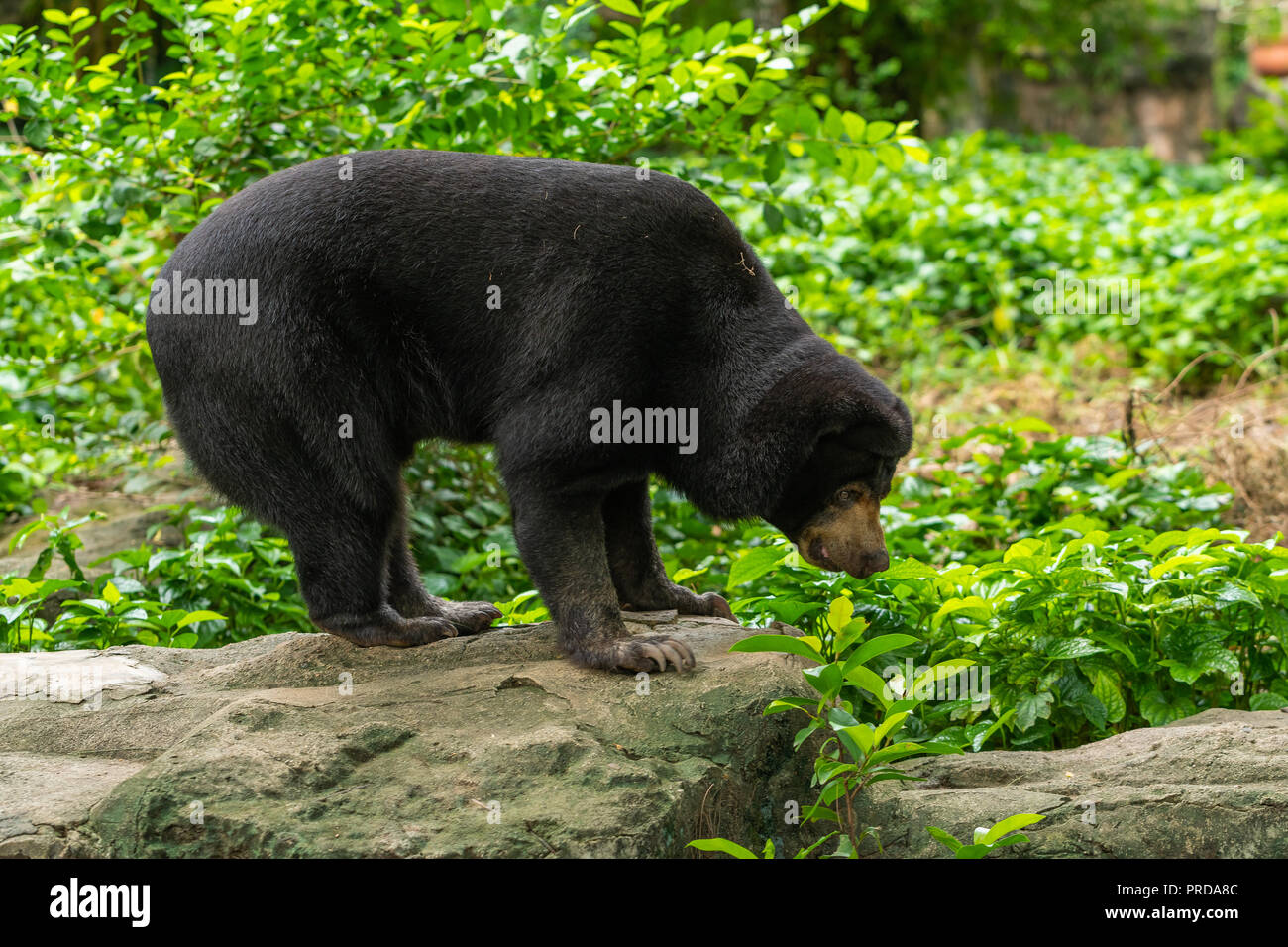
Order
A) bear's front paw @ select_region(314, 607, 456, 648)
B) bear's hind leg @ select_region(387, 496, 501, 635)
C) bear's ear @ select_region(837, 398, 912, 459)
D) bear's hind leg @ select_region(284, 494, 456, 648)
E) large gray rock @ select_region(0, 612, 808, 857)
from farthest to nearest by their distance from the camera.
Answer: bear's hind leg @ select_region(387, 496, 501, 635) < bear's front paw @ select_region(314, 607, 456, 648) < bear's hind leg @ select_region(284, 494, 456, 648) < bear's ear @ select_region(837, 398, 912, 459) < large gray rock @ select_region(0, 612, 808, 857)

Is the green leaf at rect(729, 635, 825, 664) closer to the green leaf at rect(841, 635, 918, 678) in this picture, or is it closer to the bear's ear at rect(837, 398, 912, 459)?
the green leaf at rect(841, 635, 918, 678)

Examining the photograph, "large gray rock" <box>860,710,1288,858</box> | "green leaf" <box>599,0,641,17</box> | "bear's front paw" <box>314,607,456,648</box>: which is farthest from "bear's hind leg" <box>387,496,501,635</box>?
"green leaf" <box>599,0,641,17</box>

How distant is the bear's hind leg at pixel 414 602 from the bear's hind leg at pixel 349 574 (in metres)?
0.30

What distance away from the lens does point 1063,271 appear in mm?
10641

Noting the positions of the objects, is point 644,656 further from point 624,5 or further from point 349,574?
point 624,5

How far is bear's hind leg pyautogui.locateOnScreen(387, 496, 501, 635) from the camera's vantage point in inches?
177

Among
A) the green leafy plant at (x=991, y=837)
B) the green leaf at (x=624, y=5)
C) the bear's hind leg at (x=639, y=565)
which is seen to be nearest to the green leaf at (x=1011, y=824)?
the green leafy plant at (x=991, y=837)

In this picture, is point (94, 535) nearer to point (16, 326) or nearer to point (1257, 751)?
point (16, 326)

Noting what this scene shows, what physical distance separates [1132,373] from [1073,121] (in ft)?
45.3

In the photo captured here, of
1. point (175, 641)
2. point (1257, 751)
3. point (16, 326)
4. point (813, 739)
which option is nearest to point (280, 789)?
point (813, 739)

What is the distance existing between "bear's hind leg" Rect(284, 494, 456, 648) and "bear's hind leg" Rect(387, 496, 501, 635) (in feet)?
0.99

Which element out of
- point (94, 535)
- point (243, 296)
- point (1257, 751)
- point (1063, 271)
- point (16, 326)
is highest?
point (1063, 271)

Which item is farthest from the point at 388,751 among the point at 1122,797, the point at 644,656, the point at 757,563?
the point at 1122,797

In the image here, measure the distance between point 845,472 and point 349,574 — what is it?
1.56 meters
